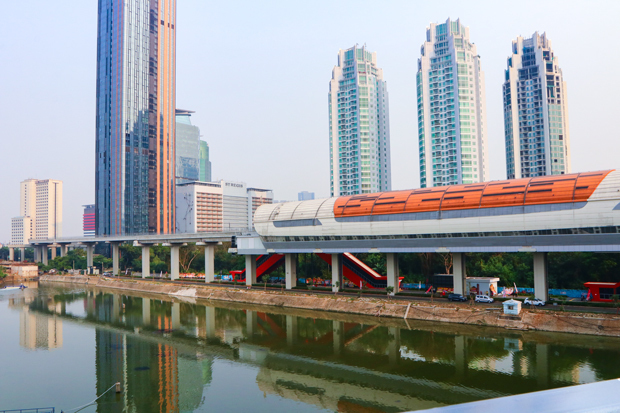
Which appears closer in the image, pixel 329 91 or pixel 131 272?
pixel 131 272

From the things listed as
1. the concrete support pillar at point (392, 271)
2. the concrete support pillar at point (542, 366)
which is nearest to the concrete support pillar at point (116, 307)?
the concrete support pillar at point (392, 271)

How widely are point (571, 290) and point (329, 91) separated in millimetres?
126251

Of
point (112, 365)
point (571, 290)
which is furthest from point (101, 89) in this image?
point (571, 290)

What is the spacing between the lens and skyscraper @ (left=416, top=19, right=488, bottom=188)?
137250 millimetres

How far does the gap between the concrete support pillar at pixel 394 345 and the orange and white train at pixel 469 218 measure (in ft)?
55.2

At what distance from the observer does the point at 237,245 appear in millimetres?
93000

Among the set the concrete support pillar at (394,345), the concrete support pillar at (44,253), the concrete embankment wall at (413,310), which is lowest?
the concrete support pillar at (394,345)

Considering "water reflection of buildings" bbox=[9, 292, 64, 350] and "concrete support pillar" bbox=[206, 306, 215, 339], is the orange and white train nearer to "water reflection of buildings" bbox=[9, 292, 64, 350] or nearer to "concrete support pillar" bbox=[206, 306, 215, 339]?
"concrete support pillar" bbox=[206, 306, 215, 339]

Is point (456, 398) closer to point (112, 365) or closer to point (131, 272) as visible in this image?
point (112, 365)

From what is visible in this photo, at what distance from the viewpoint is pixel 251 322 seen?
216 ft

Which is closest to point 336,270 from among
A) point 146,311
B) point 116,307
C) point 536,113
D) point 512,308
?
point 512,308

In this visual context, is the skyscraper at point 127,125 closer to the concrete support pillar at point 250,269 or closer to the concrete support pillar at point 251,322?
the concrete support pillar at point 250,269

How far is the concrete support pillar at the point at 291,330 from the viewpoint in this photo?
53.9 m

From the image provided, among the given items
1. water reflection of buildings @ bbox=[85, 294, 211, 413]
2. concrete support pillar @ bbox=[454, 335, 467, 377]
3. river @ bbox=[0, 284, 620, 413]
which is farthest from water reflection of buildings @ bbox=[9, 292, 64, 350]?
concrete support pillar @ bbox=[454, 335, 467, 377]
